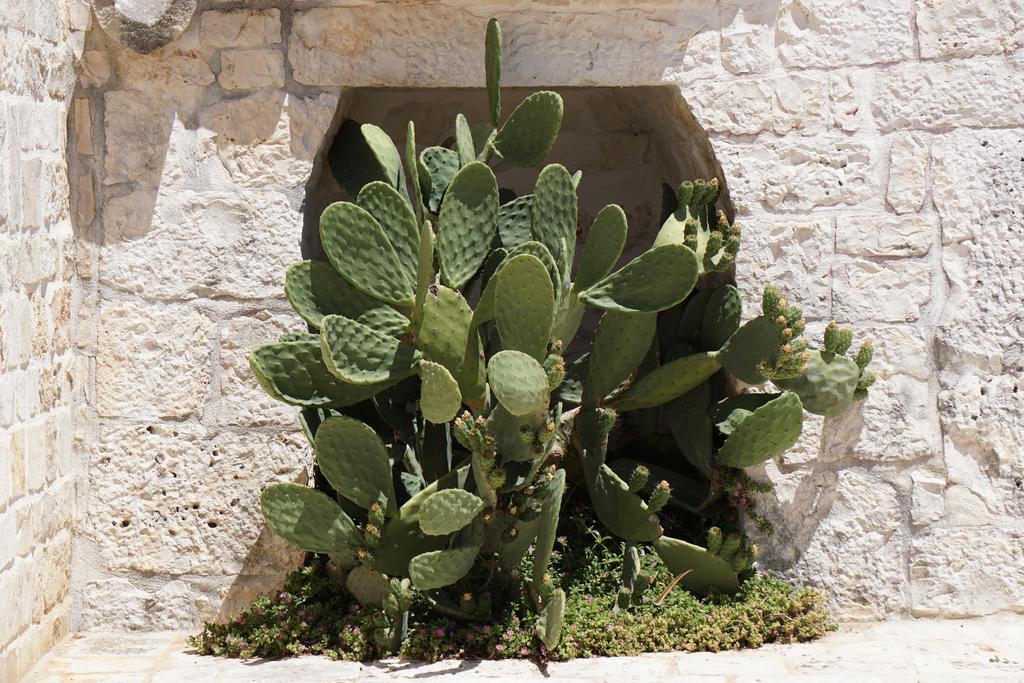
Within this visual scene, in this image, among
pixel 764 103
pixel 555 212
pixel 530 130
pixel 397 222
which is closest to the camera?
pixel 397 222

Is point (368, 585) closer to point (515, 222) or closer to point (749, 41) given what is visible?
point (515, 222)

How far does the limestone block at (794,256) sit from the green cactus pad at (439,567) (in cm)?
123

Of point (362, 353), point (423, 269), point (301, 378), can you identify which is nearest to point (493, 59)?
point (423, 269)

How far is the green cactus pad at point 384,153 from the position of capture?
3.41 metres

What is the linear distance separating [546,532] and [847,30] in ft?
5.69

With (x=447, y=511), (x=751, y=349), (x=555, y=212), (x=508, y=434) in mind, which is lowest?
(x=447, y=511)

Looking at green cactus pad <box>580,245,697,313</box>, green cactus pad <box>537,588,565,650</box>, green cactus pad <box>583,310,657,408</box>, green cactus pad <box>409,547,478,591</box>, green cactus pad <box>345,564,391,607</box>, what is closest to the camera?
green cactus pad <box>409,547,478,591</box>

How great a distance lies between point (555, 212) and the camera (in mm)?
3271

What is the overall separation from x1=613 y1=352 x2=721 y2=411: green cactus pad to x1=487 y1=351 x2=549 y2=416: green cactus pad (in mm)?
737

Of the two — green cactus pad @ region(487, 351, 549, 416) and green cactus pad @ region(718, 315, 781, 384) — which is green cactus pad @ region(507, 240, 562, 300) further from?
green cactus pad @ region(718, 315, 781, 384)

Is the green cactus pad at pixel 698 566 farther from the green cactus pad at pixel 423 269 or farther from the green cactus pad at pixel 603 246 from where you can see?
the green cactus pad at pixel 423 269

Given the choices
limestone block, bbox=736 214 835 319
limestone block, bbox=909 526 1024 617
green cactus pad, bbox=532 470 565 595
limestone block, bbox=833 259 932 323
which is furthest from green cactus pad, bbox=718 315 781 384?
limestone block, bbox=909 526 1024 617

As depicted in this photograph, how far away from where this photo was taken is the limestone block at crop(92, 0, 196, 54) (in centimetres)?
334

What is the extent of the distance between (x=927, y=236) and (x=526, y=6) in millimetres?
1381
